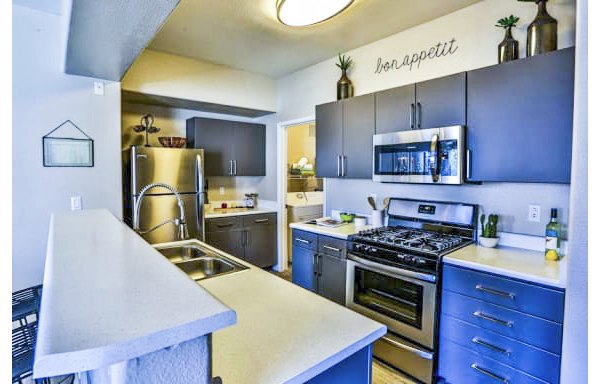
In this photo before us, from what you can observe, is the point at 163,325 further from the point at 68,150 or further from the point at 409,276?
the point at 68,150

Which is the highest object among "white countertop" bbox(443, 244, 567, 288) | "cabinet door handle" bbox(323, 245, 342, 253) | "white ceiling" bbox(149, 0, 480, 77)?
"white ceiling" bbox(149, 0, 480, 77)

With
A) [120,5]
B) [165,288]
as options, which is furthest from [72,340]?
[120,5]

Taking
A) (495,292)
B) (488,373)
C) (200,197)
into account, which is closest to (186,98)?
(200,197)

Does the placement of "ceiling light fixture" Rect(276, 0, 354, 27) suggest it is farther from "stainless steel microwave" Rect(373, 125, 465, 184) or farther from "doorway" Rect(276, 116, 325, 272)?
"doorway" Rect(276, 116, 325, 272)

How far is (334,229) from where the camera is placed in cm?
291

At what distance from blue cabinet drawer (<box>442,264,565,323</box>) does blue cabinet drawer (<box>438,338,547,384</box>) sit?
348mm

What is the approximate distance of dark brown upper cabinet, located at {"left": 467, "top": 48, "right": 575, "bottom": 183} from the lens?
176 centimetres

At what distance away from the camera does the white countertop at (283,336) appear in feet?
2.78

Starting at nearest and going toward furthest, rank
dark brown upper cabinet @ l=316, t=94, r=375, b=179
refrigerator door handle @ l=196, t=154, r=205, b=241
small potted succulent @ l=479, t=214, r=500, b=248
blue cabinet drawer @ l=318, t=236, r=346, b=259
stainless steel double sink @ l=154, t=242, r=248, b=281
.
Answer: stainless steel double sink @ l=154, t=242, r=248, b=281 → small potted succulent @ l=479, t=214, r=500, b=248 → blue cabinet drawer @ l=318, t=236, r=346, b=259 → dark brown upper cabinet @ l=316, t=94, r=375, b=179 → refrigerator door handle @ l=196, t=154, r=205, b=241

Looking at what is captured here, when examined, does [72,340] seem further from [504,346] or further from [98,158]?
[98,158]

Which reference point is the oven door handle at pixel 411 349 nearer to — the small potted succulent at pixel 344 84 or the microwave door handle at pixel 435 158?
the microwave door handle at pixel 435 158

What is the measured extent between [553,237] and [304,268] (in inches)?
78.1

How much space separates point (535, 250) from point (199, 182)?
3.17m

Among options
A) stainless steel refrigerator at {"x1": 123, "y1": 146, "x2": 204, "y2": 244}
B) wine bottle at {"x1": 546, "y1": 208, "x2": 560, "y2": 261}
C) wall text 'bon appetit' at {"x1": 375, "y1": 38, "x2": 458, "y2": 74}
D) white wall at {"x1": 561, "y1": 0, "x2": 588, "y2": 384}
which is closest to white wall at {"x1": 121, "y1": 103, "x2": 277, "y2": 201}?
stainless steel refrigerator at {"x1": 123, "y1": 146, "x2": 204, "y2": 244}
